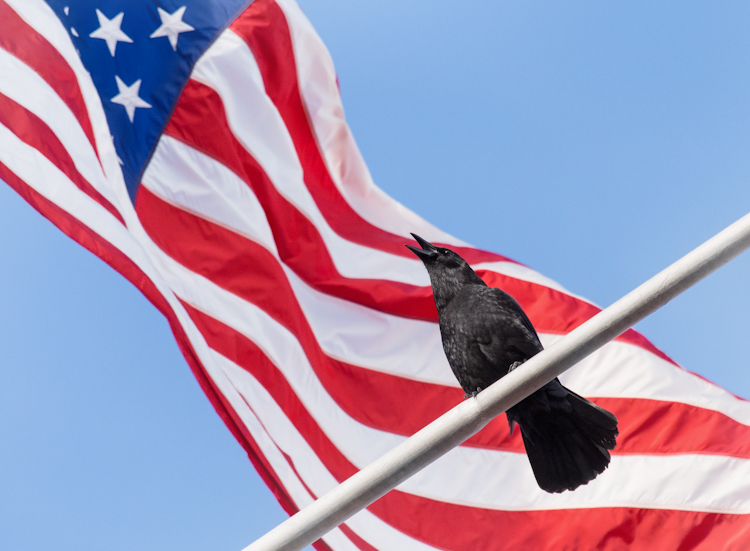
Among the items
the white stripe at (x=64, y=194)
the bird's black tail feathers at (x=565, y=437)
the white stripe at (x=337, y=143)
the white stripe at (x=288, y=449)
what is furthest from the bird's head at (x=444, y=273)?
the white stripe at (x=337, y=143)

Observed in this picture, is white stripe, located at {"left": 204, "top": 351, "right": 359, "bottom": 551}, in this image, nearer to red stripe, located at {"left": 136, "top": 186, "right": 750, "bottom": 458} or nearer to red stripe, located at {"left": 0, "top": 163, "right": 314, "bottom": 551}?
red stripe, located at {"left": 0, "top": 163, "right": 314, "bottom": 551}

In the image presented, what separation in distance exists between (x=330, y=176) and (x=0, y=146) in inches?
100

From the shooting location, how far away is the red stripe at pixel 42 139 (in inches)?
214

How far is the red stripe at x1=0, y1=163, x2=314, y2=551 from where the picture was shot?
16.9 feet

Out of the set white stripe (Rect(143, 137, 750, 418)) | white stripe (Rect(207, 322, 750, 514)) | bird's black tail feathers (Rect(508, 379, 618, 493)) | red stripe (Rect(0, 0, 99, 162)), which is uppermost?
red stripe (Rect(0, 0, 99, 162))

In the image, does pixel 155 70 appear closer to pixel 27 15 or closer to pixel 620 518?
pixel 27 15

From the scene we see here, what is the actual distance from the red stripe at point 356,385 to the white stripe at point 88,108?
0.19 metres

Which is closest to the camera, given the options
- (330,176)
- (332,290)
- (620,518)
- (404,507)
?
(620,518)

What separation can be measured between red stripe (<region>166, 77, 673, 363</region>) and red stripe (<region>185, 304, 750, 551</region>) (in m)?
0.93

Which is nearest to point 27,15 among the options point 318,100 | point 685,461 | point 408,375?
point 318,100

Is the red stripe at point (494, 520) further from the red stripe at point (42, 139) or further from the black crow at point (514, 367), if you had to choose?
the black crow at point (514, 367)

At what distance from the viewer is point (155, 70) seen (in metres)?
5.31

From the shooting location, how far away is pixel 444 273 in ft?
13.6

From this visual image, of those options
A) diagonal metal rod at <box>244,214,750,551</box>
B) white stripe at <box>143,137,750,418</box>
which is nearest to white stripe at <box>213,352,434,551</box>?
white stripe at <box>143,137,750,418</box>
